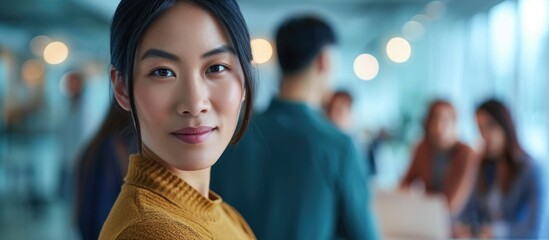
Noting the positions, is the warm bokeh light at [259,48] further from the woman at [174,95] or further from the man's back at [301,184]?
the man's back at [301,184]

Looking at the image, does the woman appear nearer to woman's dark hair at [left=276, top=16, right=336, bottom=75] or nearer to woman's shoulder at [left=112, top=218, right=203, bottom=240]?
woman's shoulder at [left=112, top=218, right=203, bottom=240]

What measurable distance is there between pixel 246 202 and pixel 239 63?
91 centimetres

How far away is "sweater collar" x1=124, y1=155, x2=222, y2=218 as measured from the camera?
607 millimetres

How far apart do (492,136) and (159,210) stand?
3.24 metres

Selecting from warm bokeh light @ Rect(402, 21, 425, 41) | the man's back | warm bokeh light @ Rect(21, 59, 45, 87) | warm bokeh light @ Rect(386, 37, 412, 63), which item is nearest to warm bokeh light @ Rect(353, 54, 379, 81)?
warm bokeh light @ Rect(402, 21, 425, 41)

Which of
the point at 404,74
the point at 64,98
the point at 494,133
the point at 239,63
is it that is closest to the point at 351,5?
the point at 404,74

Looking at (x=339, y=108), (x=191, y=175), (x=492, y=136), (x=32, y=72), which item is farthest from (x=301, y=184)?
(x=32, y=72)

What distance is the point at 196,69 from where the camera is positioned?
55cm

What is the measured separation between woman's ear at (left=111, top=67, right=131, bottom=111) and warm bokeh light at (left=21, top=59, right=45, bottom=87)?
5.46m

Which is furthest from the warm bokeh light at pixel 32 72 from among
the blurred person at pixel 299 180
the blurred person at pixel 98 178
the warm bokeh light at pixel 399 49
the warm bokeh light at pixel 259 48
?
the blurred person at pixel 299 180

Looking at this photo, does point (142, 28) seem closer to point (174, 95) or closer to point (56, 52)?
→ point (174, 95)

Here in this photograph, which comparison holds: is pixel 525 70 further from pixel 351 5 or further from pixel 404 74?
pixel 404 74

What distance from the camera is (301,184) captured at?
152 centimetres

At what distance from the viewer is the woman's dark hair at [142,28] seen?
56 cm
